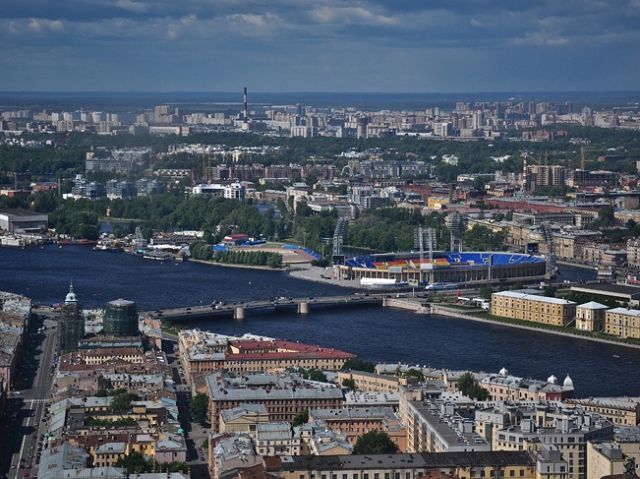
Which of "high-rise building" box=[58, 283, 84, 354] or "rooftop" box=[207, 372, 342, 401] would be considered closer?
"rooftop" box=[207, 372, 342, 401]

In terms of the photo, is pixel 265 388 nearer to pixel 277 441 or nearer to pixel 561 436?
pixel 277 441

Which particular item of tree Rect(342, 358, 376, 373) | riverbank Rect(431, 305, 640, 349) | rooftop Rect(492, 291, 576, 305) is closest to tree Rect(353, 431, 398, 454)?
tree Rect(342, 358, 376, 373)

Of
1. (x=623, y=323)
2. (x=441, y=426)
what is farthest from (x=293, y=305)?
(x=441, y=426)

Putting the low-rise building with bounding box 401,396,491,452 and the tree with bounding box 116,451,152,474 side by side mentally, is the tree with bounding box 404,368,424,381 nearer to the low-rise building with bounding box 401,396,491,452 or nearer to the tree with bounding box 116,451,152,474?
the low-rise building with bounding box 401,396,491,452

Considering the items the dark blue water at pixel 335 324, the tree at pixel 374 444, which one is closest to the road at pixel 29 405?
the tree at pixel 374 444

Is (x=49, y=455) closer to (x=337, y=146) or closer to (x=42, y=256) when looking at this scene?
(x=42, y=256)

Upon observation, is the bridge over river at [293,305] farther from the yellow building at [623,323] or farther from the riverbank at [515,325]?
the yellow building at [623,323]
